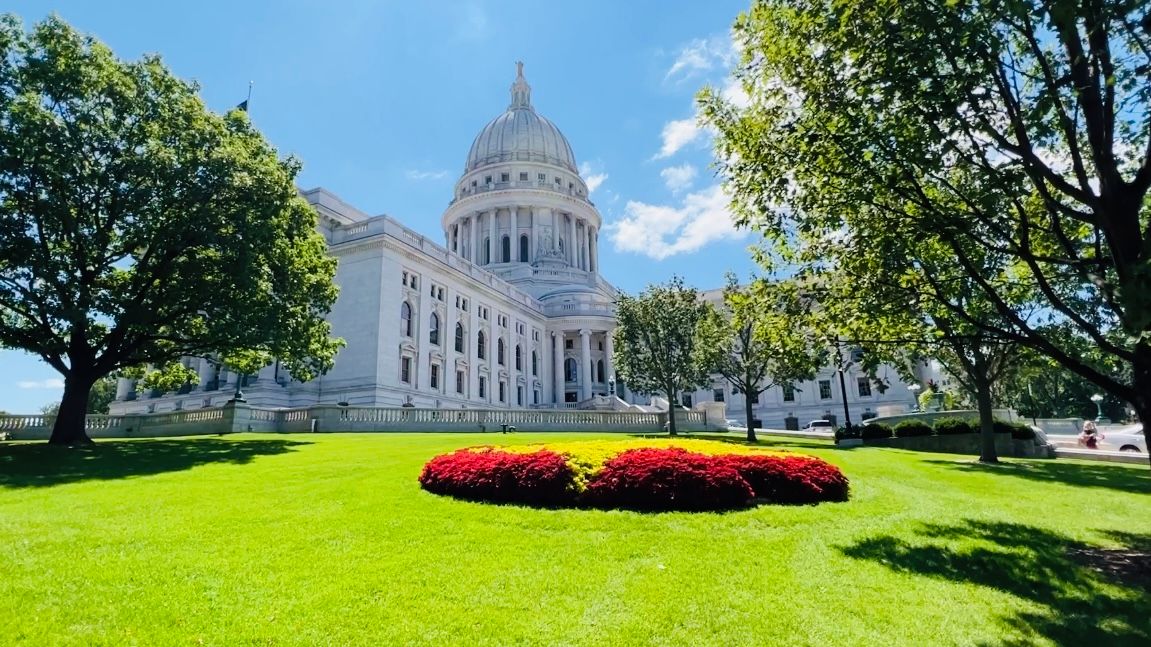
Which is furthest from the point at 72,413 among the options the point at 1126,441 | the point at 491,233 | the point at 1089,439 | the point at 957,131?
the point at 491,233

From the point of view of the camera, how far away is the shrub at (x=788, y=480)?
37.7 feet

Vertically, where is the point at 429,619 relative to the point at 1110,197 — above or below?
below

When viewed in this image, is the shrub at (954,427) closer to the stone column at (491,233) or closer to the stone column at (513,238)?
the stone column at (513,238)

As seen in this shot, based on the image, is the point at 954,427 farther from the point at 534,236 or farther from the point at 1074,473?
the point at 534,236

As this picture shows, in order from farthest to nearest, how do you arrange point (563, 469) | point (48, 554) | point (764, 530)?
1. point (563, 469)
2. point (764, 530)
3. point (48, 554)

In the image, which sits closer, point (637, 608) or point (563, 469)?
point (637, 608)

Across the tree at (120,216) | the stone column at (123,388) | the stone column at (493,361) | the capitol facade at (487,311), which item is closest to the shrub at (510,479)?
the tree at (120,216)

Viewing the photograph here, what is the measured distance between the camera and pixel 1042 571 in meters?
7.77

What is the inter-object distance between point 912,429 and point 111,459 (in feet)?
115

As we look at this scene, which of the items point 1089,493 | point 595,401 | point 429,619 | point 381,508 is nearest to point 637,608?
point 429,619

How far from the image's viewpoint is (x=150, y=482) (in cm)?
1362

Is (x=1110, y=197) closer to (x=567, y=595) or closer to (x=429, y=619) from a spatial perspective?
(x=567, y=595)

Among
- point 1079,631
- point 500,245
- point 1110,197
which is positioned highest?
point 500,245

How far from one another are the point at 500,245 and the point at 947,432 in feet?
226
